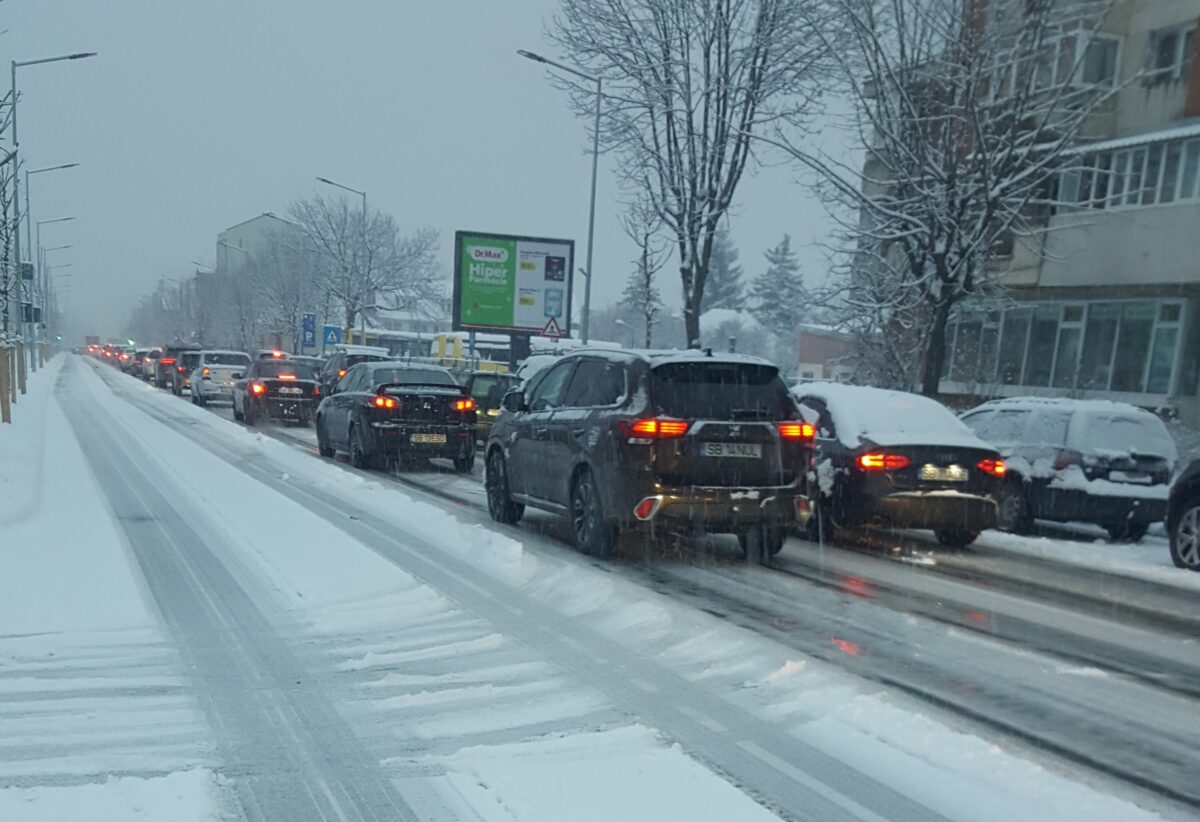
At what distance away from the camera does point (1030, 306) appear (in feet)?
89.6

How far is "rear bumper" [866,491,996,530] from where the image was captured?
33.3 feet

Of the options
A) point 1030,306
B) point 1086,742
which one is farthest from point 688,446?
point 1030,306

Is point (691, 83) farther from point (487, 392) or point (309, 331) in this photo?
point (309, 331)

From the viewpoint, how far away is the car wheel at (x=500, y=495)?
11.2m

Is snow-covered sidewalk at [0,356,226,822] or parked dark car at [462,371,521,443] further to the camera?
parked dark car at [462,371,521,443]

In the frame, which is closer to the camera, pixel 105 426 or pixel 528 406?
pixel 528 406

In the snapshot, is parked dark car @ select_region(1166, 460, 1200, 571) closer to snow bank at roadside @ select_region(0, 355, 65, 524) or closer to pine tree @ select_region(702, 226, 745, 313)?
snow bank at roadside @ select_region(0, 355, 65, 524)

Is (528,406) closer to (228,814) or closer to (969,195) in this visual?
(228,814)

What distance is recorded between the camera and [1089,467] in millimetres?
11992

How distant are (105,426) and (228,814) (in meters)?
20.3

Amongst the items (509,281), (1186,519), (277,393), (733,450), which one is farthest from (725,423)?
(509,281)

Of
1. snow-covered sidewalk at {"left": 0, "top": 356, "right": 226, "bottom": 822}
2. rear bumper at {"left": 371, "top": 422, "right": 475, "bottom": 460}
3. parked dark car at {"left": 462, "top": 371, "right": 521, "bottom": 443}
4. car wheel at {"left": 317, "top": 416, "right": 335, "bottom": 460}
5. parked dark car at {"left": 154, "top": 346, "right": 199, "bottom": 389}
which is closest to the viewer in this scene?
snow-covered sidewalk at {"left": 0, "top": 356, "right": 226, "bottom": 822}

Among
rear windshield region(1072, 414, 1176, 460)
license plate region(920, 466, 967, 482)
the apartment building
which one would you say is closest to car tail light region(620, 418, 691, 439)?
license plate region(920, 466, 967, 482)

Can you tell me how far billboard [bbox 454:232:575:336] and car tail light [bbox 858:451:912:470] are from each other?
76.5ft
